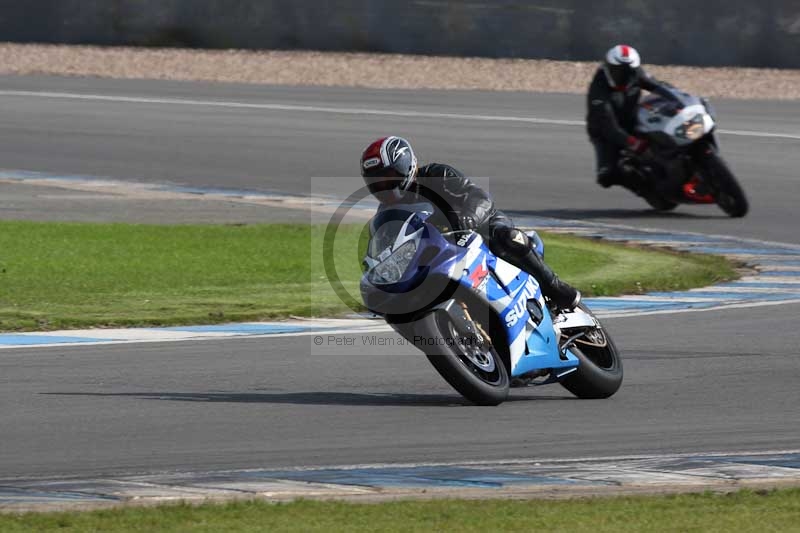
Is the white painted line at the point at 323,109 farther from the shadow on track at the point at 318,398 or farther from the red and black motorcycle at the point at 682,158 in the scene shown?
the shadow on track at the point at 318,398

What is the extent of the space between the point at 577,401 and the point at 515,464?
185 cm

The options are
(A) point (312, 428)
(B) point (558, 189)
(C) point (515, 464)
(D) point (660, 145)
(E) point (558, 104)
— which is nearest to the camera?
(C) point (515, 464)

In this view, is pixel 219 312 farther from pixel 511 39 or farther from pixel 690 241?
pixel 511 39

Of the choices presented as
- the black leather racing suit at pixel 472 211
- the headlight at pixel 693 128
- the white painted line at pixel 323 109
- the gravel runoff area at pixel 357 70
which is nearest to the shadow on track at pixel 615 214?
the headlight at pixel 693 128

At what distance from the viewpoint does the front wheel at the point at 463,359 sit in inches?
330

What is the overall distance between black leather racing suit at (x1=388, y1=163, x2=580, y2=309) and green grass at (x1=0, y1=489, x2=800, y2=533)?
91.9 inches

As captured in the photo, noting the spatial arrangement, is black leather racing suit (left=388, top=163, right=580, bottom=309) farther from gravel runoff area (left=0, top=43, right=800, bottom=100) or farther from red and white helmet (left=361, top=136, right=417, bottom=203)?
gravel runoff area (left=0, top=43, right=800, bottom=100)

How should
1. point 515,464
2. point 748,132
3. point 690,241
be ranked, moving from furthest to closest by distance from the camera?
point 748,132 → point 690,241 → point 515,464

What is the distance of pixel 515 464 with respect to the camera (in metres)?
7.34

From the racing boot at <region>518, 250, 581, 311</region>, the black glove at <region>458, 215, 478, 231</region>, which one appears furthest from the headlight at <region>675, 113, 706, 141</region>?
the black glove at <region>458, 215, 478, 231</region>

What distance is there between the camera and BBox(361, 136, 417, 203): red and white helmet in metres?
8.41

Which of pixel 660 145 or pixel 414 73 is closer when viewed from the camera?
pixel 660 145

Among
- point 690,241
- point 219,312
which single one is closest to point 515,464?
point 219,312

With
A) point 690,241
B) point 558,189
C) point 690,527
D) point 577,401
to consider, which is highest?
point 690,527
